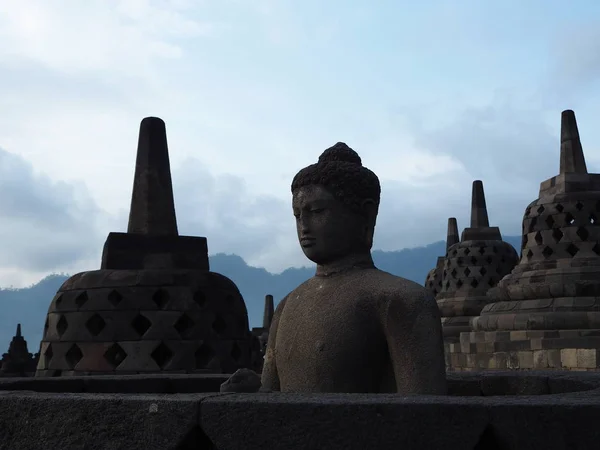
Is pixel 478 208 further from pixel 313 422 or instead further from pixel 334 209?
pixel 313 422

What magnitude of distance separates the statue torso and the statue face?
0.16 metres

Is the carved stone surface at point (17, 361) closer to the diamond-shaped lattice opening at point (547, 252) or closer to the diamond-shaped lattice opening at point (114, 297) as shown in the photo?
the diamond-shaped lattice opening at point (114, 297)

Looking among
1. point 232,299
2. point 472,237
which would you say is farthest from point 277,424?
point 472,237

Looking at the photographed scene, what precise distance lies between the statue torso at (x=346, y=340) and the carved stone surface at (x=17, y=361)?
13341 mm

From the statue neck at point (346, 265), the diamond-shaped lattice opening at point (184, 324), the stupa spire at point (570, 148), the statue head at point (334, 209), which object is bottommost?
the statue neck at point (346, 265)

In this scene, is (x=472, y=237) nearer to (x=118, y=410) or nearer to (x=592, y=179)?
(x=592, y=179)

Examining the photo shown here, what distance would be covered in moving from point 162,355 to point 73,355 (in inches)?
30.1

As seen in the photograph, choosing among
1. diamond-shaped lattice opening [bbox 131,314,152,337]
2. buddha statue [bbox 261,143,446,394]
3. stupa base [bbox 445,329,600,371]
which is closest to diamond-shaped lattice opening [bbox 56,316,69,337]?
diamond-shaped lattice opening [bbox 131,314,152,337]

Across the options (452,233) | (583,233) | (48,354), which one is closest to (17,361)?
(48,354)

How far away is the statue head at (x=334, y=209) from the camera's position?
11.2 ft

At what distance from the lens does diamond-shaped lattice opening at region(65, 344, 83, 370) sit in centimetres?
620

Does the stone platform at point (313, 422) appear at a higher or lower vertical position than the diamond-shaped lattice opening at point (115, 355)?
lower

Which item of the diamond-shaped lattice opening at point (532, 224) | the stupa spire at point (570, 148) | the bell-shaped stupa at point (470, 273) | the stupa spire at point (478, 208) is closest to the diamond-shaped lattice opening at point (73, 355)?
the diamond-shaped lattice opening at point (532, 224)

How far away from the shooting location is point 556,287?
10.5 m
